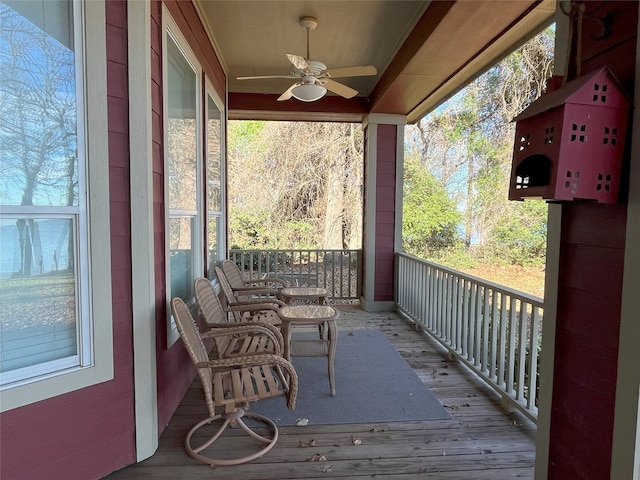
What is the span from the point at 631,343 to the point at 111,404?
84.1 inches

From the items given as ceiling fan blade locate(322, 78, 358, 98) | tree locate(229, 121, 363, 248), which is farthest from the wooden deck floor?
tree locate(229, 121, 363, 248)

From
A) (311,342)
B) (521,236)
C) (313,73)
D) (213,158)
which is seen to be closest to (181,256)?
(311,342)

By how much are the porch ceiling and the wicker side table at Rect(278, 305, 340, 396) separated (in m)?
2.32

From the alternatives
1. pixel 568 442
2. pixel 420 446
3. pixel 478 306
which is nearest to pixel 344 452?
pixel 420 446

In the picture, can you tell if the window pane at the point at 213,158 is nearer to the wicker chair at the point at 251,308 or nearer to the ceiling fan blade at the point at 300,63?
the wicker chair at the point at 251,308

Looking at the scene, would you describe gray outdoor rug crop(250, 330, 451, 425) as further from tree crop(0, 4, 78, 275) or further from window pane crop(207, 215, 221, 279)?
tree crop(0, 4, 78, 275)

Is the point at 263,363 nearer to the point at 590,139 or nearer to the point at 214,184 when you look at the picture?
the point at 590,139

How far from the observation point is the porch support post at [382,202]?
499 cm

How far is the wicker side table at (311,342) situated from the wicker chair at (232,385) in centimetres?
51

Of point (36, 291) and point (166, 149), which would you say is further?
point (166, 149)

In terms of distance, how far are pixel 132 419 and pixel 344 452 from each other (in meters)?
1.16

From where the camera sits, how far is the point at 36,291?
1543 mm

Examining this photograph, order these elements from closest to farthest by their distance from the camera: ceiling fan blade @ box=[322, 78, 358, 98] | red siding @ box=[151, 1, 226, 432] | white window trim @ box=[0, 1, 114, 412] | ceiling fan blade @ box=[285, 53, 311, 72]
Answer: white window trim @ box=[0, 1, 114, 412], red siding @ box=[151, 1, 226, 432], ceiling fan blade @ box=[285, 53, 311, 72], ceiling fan blade @ box=[322, 78, 358, 98]

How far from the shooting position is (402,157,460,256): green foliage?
9250mm
